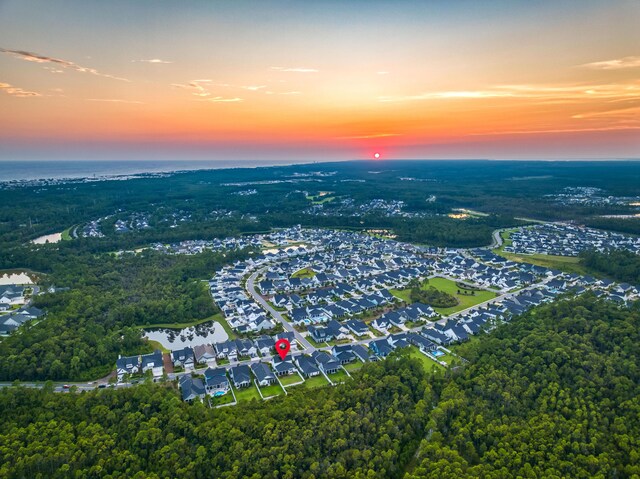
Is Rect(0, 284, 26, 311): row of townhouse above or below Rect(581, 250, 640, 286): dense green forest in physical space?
below

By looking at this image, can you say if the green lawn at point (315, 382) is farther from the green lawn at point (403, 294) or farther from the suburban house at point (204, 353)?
the green lawn at point (403, 294)

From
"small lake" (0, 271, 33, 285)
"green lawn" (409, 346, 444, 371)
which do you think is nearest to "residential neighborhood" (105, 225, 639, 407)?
"green lawn" (409, 346, 444, 371)

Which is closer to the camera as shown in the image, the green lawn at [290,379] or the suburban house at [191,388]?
the suburban house at [191,388]

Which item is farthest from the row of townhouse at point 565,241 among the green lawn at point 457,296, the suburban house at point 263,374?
the suburban house at point 263,374

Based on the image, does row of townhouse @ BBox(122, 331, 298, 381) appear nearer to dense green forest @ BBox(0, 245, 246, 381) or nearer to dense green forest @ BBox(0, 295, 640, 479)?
dense green forest @ BBox(0, 245, 246, 381)

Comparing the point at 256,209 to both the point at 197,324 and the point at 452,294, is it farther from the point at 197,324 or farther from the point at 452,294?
the point at 452,294

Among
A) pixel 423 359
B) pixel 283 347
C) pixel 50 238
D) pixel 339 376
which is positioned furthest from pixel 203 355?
pixel 50 238
